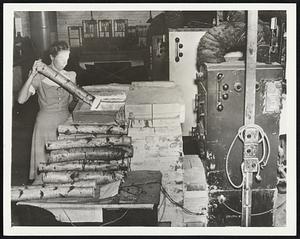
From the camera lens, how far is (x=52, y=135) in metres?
3.47

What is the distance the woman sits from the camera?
10.8ft

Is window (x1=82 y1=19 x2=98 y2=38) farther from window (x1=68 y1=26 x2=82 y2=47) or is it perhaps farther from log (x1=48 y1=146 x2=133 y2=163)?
log (x1=48 y1=146 x2=133 y2=163)

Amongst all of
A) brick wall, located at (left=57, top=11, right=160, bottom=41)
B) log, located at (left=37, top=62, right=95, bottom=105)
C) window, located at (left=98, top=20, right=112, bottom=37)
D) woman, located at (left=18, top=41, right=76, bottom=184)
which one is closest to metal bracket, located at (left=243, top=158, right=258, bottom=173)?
log, located at (left=37, top=62, right=95, bottom=105)

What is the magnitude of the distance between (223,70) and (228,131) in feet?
1.76

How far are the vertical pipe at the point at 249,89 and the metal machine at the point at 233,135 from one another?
12 cm

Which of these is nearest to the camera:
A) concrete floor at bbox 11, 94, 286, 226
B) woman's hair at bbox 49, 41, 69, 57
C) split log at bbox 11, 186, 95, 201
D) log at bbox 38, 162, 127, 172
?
split log at bbox 11, 186, 95, 201

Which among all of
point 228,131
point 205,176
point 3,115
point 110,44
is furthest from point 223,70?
point 110,44

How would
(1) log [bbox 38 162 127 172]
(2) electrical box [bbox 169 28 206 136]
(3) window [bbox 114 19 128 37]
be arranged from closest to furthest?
1. (1) log [bbox 38 162 127 172]
2. (2) electrical box [bbox 169 28 206 136]
3. (3) window [bbox 114 19 128 37]

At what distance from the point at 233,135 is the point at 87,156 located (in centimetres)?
126

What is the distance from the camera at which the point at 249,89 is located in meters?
2.96

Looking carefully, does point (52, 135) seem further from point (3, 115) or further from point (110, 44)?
point (110, 44)

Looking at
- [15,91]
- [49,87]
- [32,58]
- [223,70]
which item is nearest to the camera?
[223,70]

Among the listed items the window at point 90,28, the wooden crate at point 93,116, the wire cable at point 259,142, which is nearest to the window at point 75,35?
the window at point 90,28

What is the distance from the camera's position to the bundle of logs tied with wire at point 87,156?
10.2 ft
